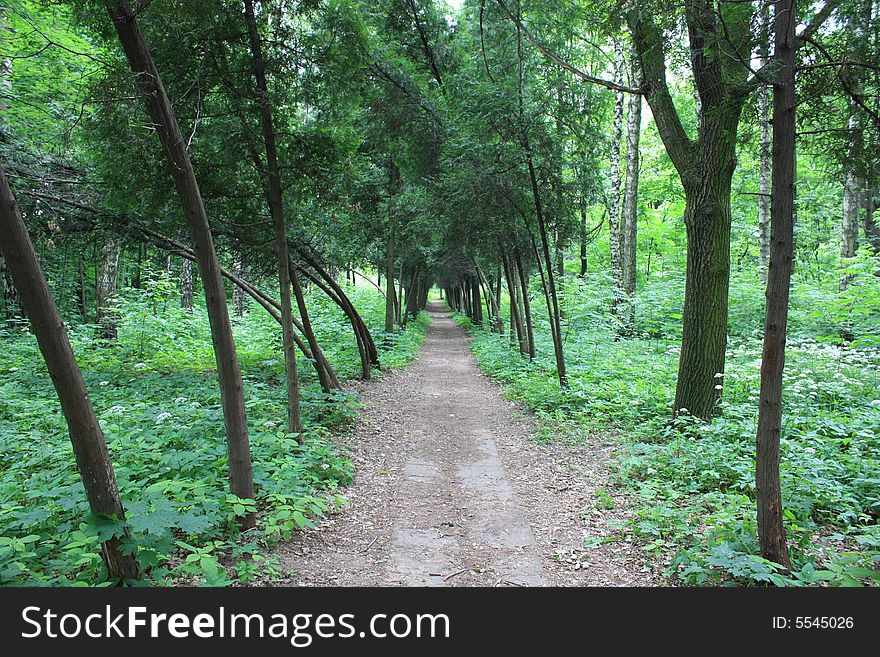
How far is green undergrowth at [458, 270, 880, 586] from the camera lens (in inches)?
133

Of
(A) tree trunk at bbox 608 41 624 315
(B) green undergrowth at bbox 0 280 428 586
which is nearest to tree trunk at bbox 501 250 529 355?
(A) tree trunk at bbox 608 41 624 315

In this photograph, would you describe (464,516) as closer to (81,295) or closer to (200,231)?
(200,231)

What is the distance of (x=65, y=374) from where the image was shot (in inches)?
102

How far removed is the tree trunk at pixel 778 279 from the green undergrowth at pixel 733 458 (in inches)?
12.8

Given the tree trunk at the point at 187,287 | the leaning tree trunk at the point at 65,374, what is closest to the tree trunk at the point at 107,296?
the tree trunk at the point at 187,287

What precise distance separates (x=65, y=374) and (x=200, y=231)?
1.67 meters

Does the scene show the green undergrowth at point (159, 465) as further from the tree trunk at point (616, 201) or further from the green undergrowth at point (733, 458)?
the tree trunk at point (616, 201)

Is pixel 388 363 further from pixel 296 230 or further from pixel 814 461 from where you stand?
pixel 814 461

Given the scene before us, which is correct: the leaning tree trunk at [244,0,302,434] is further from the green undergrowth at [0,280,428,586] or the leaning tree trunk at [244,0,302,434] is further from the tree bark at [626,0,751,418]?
the tree bark at [626,0,751,418]

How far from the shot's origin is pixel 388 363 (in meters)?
13.5

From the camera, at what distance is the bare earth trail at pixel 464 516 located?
12.3 feet

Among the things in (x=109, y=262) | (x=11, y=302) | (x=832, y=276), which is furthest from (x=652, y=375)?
(x=11, y=302)

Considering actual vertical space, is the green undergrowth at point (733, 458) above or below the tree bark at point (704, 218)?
below
